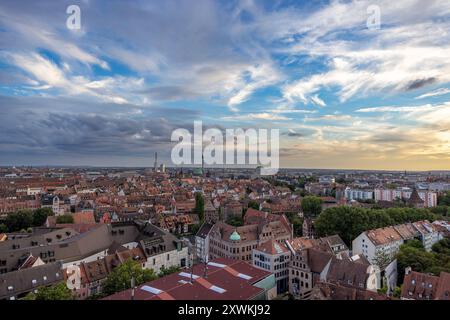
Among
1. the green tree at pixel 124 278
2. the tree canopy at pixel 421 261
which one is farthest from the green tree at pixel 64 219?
the tree canopy at pixel 421 261

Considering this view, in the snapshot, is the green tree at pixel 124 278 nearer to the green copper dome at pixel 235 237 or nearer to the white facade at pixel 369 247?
the green copper dome at pixel 235 237

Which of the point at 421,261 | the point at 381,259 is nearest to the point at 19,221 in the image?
the point at 381,259

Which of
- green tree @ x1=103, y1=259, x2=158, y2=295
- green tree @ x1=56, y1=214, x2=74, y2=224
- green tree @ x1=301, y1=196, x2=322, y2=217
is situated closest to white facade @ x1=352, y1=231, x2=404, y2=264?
green tree @ x1=301, y1=196, x2=322, y2=217

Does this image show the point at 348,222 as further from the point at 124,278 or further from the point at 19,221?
the point at 19,221

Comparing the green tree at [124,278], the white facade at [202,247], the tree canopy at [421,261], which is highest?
the green tree at [124,278]
